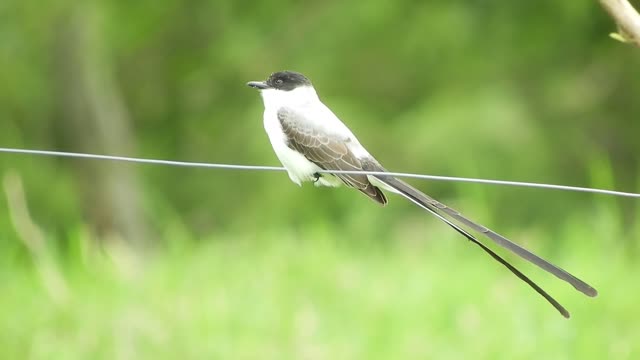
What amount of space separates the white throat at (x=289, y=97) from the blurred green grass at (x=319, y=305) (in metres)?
1.86

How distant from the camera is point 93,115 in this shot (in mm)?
8305

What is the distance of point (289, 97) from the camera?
10.9 feet

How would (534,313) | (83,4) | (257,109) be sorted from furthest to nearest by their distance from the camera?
(257,109) < (83,4) < (534,313)

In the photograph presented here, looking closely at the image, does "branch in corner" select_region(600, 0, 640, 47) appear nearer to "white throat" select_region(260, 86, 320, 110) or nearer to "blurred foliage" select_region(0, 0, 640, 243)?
"white throat" select_region(260, 86, 320, 110)

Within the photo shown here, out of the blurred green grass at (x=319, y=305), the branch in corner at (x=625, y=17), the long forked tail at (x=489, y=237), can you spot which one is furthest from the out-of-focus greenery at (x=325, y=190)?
the branch in corner at (x=625, y=17)

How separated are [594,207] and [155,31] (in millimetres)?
Result: 3490

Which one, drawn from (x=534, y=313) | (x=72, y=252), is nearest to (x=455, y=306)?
(x=534, y=313)

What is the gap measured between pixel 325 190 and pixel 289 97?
4.94 metres

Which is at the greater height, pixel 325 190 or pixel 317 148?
pixel 317 148

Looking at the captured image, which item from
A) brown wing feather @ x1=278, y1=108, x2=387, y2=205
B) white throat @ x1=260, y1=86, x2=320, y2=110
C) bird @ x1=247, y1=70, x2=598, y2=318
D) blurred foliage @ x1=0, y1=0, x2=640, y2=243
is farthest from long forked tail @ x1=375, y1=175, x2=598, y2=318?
blurred foliage @ x1=0, y1=0, x2=640, y2=243

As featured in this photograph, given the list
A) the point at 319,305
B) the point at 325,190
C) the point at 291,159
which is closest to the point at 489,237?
the point at 291,159

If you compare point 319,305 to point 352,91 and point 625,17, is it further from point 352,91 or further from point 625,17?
point 352,91

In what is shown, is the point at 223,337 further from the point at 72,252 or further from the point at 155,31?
the point at 155,31

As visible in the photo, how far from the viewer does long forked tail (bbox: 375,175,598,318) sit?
241 centimetres
